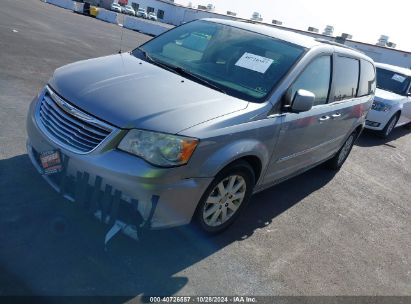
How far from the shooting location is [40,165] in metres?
3.45

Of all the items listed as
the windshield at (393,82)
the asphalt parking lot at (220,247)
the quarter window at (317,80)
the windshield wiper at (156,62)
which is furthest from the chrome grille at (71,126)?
the windshield at (393,82)

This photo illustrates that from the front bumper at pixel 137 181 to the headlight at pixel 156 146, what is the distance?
0.17ft

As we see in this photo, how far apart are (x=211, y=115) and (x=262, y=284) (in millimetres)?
1488

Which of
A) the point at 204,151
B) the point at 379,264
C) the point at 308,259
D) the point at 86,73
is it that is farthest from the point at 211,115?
the point at 379,264

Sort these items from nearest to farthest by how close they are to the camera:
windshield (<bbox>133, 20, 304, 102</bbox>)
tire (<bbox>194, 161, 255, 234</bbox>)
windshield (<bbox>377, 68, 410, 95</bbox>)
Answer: tire (<bbox>194, 161, 255, 234</bbox>) < windshield (<bbox>133, 20, 304, 102</bbox>) < windshield (<bbox>377, 68, 410, 95</bbox>)

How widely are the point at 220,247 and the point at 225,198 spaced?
1.53 feet

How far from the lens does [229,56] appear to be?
4.28m

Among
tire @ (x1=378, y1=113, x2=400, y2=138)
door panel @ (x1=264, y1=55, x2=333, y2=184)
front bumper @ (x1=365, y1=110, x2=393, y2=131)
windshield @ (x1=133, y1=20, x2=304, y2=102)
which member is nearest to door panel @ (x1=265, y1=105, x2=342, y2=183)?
door panel @ (x1=264, y1=55, x2=333, y2=184)

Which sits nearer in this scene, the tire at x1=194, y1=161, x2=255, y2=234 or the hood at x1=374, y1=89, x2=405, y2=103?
the tire at x1=194, y1=161, x2=255, y2=234

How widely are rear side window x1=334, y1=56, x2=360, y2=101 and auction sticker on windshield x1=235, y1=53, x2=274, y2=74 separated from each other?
4.00 ft

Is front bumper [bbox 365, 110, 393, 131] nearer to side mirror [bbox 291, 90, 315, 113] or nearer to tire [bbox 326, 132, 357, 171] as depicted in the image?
tire [bbox 326, 132, 357, 171]

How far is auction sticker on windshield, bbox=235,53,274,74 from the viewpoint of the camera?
404cm

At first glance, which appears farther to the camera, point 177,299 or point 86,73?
point 86,73

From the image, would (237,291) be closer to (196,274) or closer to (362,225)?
(196,274)
